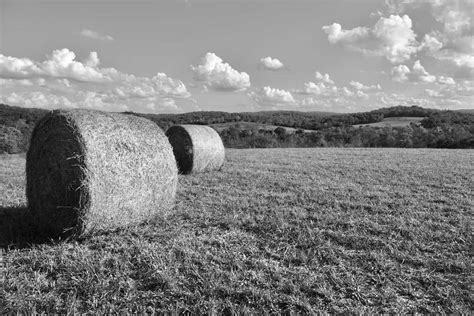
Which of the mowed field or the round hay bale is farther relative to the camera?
the round hay bale

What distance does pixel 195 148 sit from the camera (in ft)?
38.9

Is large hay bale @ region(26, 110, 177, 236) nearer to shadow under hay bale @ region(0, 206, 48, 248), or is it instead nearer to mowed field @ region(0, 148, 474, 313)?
shadow under hay bale @ region(0, 206, 48, 248)

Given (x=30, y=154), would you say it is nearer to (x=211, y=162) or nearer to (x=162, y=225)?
(x=162, y=225)

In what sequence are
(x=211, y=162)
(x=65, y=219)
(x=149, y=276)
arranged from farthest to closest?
(x=211, y=162), (x=65, y=219), (x=149, y=276)

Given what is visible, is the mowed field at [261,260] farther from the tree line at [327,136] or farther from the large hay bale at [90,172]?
the tree line at [327,136]

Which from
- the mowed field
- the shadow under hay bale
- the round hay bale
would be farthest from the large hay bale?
the round hay bale

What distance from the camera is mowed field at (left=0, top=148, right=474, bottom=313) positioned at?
3.50 metres

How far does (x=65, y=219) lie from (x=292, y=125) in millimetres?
52315

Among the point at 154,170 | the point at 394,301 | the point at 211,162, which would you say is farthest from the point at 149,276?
the point at 211,162

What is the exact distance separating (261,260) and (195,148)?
783 centimetres

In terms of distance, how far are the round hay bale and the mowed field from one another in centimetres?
406

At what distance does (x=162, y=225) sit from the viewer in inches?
229

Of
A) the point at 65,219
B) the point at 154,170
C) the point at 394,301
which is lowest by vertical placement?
the point at 394,301

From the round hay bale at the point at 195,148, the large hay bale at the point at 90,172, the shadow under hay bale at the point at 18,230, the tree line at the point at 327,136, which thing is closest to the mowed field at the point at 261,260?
the shadow under hay bale at the point at 18,230
